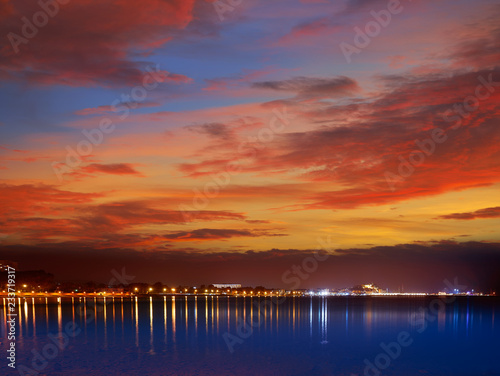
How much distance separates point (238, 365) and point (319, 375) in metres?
7.44

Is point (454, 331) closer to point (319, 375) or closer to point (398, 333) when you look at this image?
point (398, 333)

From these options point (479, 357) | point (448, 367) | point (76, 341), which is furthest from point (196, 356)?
point (479, 357)

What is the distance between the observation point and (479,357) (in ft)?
170

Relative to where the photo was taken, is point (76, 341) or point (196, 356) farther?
point (76, 341)

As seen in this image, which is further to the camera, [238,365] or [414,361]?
[414,361]

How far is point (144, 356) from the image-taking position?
4853 cm

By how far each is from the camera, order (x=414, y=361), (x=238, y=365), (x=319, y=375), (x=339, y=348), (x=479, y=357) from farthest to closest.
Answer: (x=339, y=348)
(x=479, y=357)
(x=414, y=361)
(x=238, y=365)
(x=319, y=375)

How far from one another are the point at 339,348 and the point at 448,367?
12.9 meters

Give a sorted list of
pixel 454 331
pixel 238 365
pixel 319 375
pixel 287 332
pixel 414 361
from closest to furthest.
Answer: pixel 319 375
pixel 238 365
pixel 414 361
pixel 287 332
pixel 454 331

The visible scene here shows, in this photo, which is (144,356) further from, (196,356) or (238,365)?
(238,365)

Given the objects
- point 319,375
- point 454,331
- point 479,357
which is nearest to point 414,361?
point 479,357

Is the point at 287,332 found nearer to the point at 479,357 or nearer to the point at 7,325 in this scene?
the point at 479,357

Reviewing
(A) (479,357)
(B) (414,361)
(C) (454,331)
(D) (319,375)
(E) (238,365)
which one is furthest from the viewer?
(C) (454,331)

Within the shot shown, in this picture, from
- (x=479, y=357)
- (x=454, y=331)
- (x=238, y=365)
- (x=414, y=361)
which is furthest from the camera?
(x=454, y=331)
